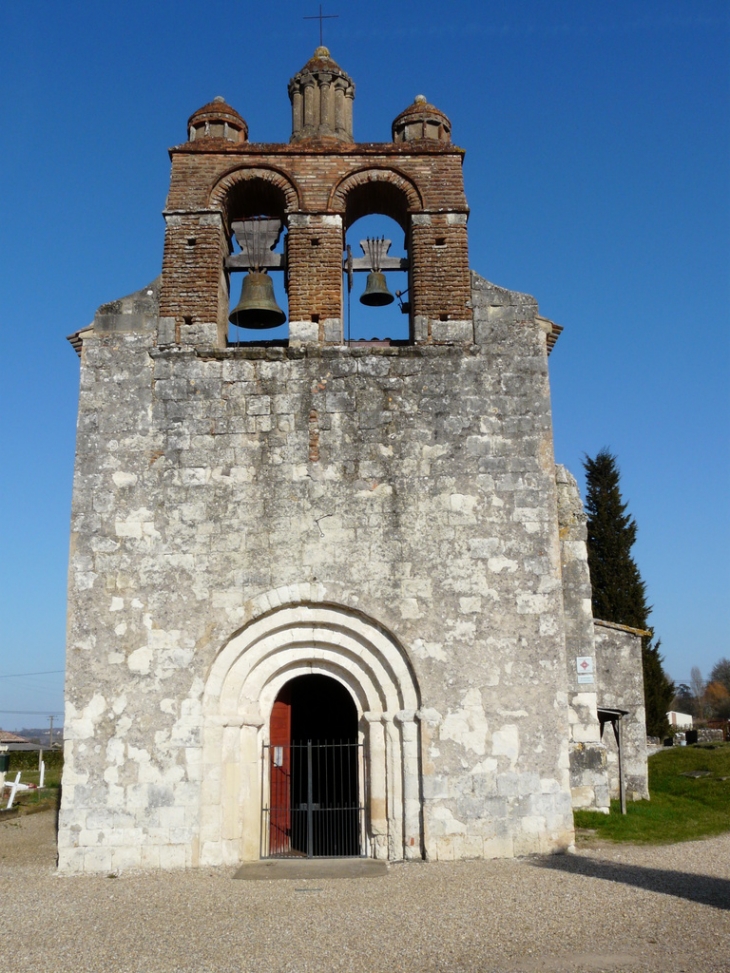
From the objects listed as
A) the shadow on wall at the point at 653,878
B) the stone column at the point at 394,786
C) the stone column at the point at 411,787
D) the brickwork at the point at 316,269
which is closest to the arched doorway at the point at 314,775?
the stone column at the point at 394,786

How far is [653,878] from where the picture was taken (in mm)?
7465

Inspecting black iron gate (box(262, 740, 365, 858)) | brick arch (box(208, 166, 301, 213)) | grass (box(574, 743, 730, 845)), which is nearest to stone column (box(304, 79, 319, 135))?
brick arch (box(208, 166, 301, 213))

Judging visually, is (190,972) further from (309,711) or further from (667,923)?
(309,711)

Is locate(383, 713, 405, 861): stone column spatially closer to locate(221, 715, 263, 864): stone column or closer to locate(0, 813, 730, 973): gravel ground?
locate(0, 813, 730, 973): gravel ground

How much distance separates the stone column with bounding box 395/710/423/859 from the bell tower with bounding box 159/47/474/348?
403cm

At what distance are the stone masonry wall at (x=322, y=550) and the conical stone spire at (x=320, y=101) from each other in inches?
113

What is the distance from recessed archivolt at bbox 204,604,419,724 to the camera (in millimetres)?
8719

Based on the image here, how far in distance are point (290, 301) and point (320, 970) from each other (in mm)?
6705

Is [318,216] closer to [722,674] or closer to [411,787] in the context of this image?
[411,787]

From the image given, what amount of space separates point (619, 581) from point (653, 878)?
64.5ft

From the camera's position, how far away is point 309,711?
12.0 m

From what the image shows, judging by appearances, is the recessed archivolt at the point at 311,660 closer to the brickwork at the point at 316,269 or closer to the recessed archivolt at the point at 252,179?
the brickwork at the point at 316,269

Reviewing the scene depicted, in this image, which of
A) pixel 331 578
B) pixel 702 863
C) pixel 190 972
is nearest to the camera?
pixel 190 972

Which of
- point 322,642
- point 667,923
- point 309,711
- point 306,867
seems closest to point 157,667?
point 322,642
